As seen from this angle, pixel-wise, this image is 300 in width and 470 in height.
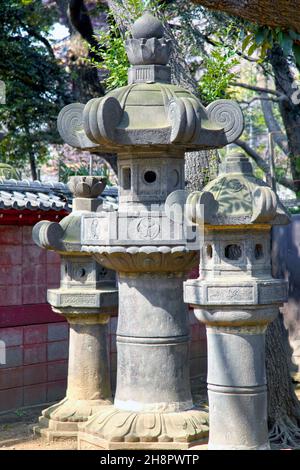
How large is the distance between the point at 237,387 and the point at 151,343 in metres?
1.54

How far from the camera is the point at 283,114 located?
605 inches

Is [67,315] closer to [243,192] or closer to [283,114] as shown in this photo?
[243,192]

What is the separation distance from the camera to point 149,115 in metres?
7.12

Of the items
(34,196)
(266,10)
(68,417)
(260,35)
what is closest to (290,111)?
(34,196)

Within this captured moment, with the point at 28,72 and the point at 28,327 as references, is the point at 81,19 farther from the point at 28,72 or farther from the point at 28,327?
the point at 28,327

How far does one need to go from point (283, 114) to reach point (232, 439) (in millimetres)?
10282

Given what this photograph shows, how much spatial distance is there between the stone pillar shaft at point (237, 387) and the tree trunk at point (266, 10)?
233cm

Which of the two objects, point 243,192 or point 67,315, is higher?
point 243,192

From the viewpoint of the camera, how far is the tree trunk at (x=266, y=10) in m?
4.86

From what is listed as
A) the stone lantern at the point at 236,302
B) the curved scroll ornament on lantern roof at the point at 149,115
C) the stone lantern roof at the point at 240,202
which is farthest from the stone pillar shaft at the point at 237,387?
the curved scroll ornament on lantern roof at the point at 149,115

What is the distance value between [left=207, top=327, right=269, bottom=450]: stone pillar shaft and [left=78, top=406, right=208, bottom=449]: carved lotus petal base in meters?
1.16

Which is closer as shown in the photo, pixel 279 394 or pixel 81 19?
pixel 279 394
